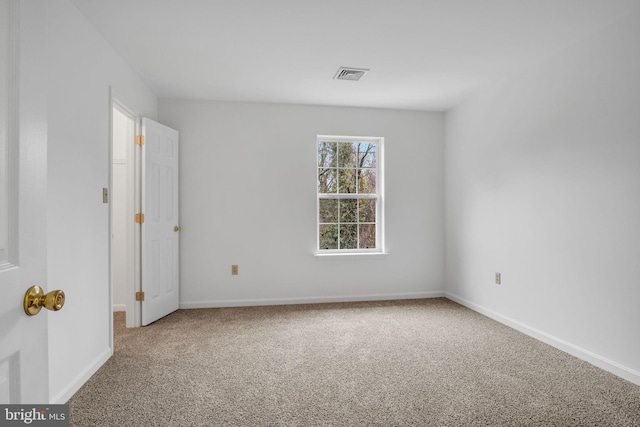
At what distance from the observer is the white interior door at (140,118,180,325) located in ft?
11.7

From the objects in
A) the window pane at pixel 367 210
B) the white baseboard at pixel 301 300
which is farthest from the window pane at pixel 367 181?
the white baseboard at pixel 301 300

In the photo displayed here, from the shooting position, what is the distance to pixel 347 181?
15.4 ft

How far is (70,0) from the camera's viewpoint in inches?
88.1

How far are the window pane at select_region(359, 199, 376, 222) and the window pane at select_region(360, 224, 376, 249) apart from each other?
93 millimetres

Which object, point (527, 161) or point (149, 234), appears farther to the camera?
point (149, 234)

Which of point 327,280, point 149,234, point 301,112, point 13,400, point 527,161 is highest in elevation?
point 301,112

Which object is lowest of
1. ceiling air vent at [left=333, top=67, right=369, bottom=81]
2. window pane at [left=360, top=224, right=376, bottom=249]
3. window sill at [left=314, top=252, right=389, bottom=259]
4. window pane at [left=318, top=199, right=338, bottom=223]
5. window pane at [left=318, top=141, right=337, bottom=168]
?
window sill at [left=314, top=252, right=389, bottom=259]

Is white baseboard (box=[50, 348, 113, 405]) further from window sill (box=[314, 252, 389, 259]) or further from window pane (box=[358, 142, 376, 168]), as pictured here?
window pane (box=[358, 142, 376, 168])

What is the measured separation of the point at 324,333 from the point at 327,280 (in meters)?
1.17

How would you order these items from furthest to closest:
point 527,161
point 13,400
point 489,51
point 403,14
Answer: point 527,161
point 489,51
point 403,14
point 13,400

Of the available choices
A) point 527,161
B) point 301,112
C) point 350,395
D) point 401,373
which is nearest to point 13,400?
point 350,395

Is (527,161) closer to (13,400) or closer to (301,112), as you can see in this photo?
(301,112)

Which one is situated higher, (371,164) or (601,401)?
(371,164)

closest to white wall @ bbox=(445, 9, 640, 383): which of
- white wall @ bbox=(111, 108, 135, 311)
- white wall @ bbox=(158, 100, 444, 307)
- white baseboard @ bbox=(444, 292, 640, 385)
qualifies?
white baseboard @ bbox=(444, 292, 640, 385)
